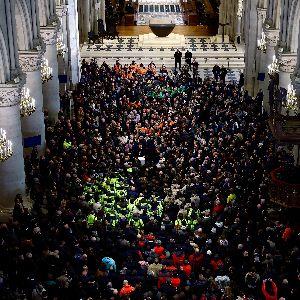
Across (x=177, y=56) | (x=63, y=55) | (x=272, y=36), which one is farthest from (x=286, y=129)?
(x=177, y=56)

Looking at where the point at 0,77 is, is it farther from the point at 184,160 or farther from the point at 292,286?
the point at 292,286

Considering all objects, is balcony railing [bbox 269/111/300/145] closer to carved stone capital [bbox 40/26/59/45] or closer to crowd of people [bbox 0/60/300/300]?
crowd of people [bbox 0/60/300/300]

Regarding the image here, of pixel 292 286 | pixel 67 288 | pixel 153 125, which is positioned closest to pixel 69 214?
pixel 67 288

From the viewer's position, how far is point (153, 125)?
3397 cm

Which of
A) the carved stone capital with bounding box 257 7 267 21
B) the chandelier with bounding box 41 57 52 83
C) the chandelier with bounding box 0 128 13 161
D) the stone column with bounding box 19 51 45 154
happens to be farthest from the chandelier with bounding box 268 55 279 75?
the chandelier with bounding box 0 128 13 161

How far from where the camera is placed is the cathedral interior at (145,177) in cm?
2161

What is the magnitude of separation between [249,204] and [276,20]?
1275 centimetres

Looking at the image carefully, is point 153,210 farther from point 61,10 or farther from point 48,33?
point 61,10

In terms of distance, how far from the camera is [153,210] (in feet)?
86.6

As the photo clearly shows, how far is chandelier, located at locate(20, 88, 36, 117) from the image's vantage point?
27766 millimetres

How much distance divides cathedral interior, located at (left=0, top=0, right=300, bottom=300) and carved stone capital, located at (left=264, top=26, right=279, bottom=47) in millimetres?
68

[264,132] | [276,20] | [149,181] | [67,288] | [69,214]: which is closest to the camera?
[67,288]

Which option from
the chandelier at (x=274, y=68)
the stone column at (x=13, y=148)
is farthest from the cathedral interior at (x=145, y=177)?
the chandelier at (x=274, y=68)

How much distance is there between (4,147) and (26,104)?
3.33 metres
